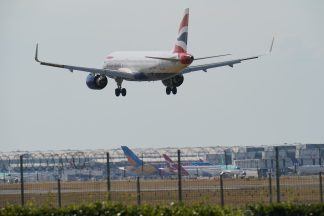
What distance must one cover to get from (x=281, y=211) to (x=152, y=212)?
181 inches

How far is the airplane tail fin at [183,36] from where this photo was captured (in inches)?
4749

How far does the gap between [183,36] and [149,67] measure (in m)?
4.62

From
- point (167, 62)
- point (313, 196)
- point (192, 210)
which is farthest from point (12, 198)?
point (167, 62)

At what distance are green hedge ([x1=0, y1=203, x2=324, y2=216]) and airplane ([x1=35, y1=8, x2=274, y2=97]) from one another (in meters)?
75.7

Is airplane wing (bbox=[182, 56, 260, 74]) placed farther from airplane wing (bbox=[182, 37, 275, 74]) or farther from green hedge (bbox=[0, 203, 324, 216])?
green hedge (bbox=[0, 203, 324, 216])

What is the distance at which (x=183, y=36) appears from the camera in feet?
402

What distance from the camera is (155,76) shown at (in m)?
121

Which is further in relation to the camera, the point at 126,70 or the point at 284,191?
the point at 126,70

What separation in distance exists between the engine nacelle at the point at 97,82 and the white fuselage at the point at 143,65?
2707 millimetres

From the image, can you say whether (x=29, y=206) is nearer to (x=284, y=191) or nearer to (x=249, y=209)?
(x=249, y=209)

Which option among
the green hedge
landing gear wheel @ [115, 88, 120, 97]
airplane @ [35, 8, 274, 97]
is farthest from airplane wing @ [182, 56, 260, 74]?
the green hedge

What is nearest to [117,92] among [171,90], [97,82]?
[97,82]

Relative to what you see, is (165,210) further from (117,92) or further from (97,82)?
(117,92)

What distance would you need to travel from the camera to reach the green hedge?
127ft
